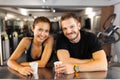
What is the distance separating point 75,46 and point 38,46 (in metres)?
0.43

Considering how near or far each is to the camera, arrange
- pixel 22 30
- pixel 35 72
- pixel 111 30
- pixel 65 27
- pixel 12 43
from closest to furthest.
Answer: pixel 35 72 < pixel 65 27 < pixel 111 30 < pixel 12 43 < pixel 22 30

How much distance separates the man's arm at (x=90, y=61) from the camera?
1.58 metres

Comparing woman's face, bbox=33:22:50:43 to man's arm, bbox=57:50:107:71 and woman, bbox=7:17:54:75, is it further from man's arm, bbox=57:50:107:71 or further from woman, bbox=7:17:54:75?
man's arm, bbox=57:50:107:71

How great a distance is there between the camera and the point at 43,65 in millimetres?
1866

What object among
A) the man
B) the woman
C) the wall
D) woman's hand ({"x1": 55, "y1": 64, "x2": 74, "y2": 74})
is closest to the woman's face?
the woman

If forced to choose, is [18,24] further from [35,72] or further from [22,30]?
[35,72]

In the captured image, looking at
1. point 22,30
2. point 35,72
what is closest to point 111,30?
point 35,72

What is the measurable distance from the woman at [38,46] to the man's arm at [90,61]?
0.17 meters

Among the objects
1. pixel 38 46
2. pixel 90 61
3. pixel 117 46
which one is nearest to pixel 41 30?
pixel 38 46

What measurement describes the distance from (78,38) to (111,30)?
134 inches

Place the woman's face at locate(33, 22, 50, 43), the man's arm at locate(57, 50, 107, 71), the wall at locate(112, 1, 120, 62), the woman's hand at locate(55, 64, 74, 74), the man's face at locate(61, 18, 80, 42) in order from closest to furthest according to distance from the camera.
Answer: the woman's hand at locate(55, 64, 74, 74) → the man's arm at locate(57, 50, 107, 71) → the man's face at locate(61, 18, 80, 42) → the woman's face at locate(33, 22, 50, 43) → the wall at locate(112, 1, 120, 62)

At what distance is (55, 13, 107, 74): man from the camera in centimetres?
183

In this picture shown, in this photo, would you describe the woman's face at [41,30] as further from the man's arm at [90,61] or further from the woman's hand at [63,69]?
the woman's hand at [63,69]

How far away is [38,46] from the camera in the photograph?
2.14 meters
